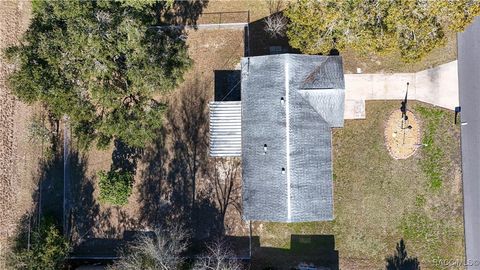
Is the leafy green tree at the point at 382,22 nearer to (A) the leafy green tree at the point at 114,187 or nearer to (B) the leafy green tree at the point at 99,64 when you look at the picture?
(B) the leafy green tree at the point at 99,64

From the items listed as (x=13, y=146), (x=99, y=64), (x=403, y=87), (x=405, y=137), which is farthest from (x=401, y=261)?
(x=13, y=146)

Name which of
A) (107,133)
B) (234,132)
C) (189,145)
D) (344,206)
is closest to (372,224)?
(344,206)

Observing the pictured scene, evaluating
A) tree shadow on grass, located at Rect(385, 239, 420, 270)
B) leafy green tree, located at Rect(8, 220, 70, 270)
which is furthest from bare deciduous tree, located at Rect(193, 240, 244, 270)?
tree shadow on grass, located at Rect(385, 239, 420, 270)

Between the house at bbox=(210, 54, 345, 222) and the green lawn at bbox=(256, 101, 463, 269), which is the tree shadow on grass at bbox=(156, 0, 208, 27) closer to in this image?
the house at bbox=(210, 54, 345, 222)

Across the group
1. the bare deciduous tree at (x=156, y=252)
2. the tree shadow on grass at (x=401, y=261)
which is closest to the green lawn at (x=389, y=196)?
the tree shadow on grass at (x=401, y=261)

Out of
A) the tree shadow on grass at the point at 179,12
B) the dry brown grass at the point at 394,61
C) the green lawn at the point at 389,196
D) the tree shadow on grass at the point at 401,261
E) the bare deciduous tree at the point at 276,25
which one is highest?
the tree shadow on grass at the point at 179,12

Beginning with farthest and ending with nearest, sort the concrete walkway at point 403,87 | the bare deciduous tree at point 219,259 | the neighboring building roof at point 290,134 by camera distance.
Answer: the concrete walkway at point 403,87
the bare deciduous tree at point 219,259
the neighboring building roof at point 290,134

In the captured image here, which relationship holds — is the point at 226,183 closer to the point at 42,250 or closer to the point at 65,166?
the point at 65,166
